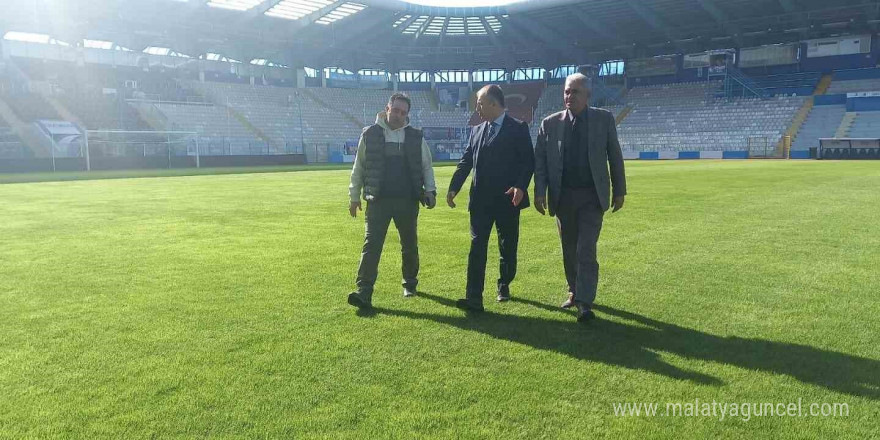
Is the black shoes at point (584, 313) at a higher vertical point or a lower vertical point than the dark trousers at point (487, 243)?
lower

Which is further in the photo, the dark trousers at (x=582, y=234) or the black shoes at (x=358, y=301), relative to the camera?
the black shoes at (x=358, y=301)

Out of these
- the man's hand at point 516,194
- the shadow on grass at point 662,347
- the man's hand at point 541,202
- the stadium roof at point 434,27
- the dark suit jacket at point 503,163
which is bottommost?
the shadow on grass at point 662,347

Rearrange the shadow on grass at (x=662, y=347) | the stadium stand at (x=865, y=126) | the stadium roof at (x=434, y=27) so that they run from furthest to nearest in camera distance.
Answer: the stadium roof at (x=434, y=27), the stadium stand at (x=865, y=126), the shadow on grass at (x=662, y=347)

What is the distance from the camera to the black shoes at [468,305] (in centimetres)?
501

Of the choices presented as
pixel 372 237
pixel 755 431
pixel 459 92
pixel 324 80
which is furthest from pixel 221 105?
pixel 755 431

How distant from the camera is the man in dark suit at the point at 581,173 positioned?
15.7ft

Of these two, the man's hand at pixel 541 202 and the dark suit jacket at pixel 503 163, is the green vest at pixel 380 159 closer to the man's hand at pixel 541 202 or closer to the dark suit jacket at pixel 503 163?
the dark suit jacket at pixel 503 163

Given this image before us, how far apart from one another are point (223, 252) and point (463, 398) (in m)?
5.21

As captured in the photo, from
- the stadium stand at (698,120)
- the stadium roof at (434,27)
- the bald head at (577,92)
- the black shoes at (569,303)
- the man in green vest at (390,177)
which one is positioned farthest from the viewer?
the stadium stand at (698,120)

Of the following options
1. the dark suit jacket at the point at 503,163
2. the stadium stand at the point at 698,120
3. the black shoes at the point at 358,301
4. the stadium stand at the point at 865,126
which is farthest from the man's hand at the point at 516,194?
the stadium stand at the point at 865,126

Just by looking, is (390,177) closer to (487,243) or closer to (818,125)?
(487,243)

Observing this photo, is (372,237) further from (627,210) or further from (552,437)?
(627,210)

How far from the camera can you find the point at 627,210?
11797mm

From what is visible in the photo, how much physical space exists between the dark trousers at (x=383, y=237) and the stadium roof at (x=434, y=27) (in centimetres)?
4607
